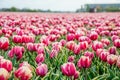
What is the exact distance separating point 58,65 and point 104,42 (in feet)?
3.23

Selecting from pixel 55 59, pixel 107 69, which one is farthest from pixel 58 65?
pixel 107 69

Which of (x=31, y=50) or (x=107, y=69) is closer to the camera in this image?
(x=107, y=69)

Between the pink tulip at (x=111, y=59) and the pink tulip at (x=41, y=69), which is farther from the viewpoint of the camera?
the pink tulip at (x=111, y=59)

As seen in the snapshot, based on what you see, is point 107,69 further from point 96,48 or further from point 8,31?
point 8,31

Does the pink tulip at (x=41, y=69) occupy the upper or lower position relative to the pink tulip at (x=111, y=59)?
upper

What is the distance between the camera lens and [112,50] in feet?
10.8

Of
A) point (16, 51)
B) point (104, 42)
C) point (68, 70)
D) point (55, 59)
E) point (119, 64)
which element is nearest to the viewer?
point (68, 70)

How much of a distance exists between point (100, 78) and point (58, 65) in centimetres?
68

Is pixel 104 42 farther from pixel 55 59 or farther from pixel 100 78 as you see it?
pixel 100 78

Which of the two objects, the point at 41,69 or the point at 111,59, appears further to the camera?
the point at 111,59

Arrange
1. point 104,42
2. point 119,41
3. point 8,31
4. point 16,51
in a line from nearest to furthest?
point 16,51 → point 119,41 → point 104,42 → point 8,31

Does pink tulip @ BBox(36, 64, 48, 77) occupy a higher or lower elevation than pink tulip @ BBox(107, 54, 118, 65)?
higher

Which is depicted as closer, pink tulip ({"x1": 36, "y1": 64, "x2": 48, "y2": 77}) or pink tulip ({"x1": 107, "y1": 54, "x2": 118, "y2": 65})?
pink tulip ({"x1": 36, "y1": 64, "x2": 48, "y2": 77})

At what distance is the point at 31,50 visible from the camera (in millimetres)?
3498
